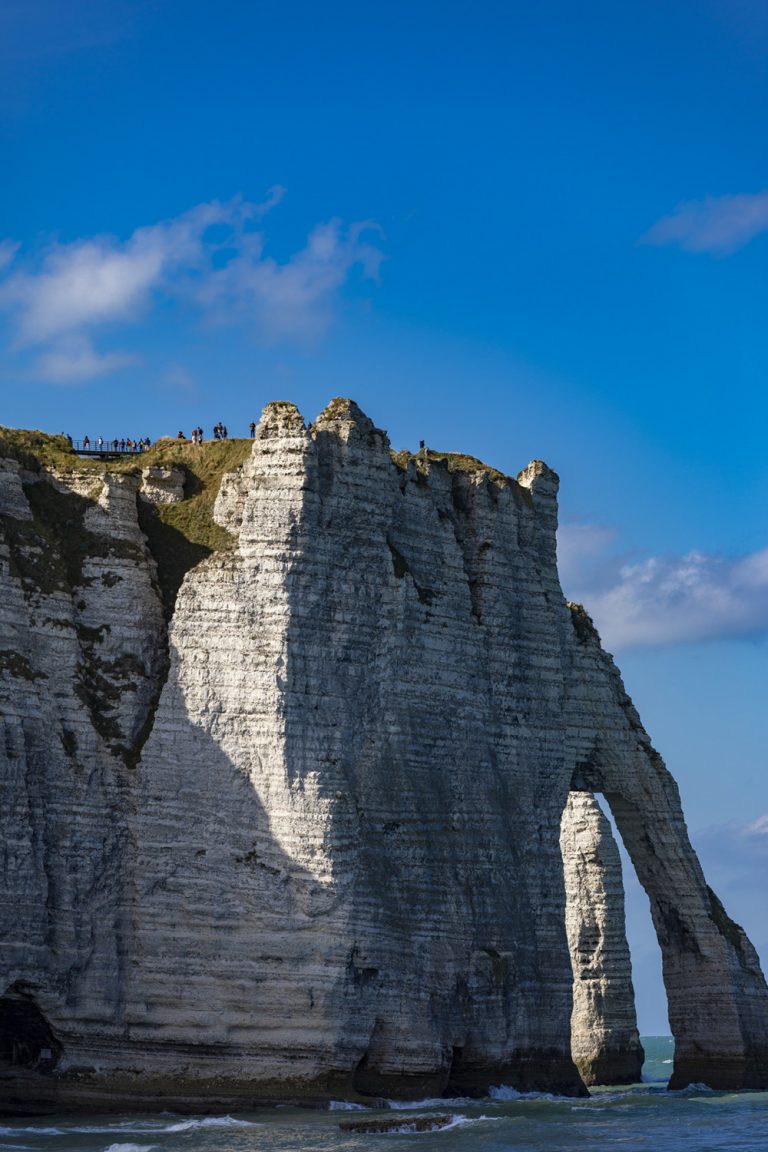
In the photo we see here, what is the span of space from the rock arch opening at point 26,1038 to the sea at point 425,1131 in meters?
1.29

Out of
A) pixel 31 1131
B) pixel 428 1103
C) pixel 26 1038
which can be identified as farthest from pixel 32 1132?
pixel 428 1103

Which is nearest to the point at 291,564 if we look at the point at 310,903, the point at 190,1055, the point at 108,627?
the point at 108,627

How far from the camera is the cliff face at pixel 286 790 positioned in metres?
46.1

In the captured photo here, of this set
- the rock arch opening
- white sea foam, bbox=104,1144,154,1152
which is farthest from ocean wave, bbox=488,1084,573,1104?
white sea foam, bbox=104,1144,154,1152

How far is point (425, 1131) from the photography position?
4262cm

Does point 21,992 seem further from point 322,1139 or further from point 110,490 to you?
point 110,490

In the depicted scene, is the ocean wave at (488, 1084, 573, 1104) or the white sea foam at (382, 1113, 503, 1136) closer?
the white sea foam at (382, 1113, 503, 1136)

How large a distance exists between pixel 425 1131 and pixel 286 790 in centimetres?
849

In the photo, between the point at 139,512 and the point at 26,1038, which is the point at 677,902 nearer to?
the point at 139,512

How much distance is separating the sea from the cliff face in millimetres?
1185

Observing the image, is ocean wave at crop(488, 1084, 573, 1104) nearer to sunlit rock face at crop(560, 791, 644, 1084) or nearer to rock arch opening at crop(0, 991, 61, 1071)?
sunlit rock face at crop(560, 791, 644, 1084)

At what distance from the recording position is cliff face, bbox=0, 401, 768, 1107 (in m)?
46.1

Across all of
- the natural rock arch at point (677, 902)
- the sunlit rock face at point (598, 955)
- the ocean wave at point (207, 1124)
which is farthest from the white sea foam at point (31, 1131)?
the sunlit rock face at point (598, 955)

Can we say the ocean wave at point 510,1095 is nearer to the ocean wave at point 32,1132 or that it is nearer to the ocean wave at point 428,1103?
the ocean wave at point 428,1103
